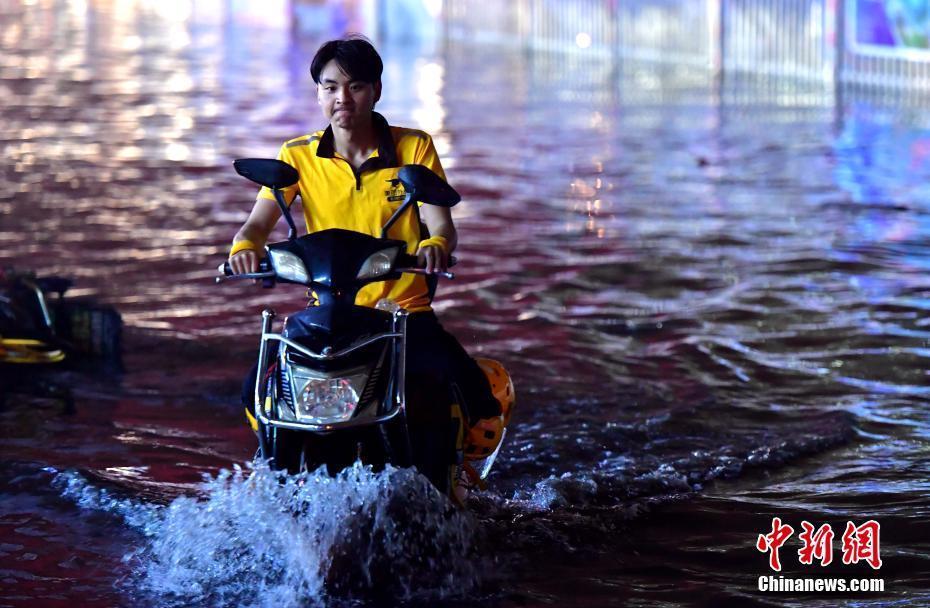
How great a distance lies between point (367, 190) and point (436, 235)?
0.23 metres

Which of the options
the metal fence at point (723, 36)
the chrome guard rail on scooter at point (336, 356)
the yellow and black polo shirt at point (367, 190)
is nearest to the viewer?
the chrome guard rail on scooter at point (336, 356)

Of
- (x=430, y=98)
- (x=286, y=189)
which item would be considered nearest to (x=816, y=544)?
(x=286, y=189)

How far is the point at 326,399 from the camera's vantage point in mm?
3746

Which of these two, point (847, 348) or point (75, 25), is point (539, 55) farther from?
point (847, 348)

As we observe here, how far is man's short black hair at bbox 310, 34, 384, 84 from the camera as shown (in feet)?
13.2

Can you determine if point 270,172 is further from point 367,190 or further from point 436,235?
point 436,235

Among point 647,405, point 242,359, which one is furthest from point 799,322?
point 242,359

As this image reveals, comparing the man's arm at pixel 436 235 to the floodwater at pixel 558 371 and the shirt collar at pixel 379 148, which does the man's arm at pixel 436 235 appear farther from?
the floodwater at pixel 558 371

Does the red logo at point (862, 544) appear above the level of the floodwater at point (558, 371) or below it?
below

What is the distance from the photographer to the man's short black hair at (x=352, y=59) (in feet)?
13.2

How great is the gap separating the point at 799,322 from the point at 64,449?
350cm

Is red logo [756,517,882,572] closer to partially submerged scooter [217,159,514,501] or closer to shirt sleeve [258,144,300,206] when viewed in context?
partially submerged scooter [217,159,514,501]

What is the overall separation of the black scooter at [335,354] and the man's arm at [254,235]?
0.03 m

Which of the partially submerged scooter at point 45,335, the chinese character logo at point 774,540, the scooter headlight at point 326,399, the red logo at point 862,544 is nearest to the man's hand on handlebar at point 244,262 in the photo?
the scooter headlight at point 326,399
